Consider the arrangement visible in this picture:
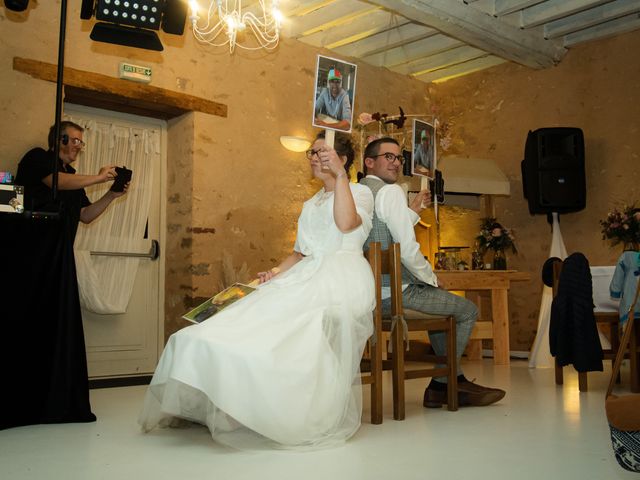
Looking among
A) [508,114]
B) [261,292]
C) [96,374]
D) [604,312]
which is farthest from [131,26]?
[508,114]

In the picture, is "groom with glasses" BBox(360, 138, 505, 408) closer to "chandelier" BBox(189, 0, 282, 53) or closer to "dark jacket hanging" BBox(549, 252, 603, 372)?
"dark jacket hanging" BBox(549, 252, 603, 372)

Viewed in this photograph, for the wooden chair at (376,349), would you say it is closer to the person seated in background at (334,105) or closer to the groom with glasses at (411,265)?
the groom with glasses at (411,265)

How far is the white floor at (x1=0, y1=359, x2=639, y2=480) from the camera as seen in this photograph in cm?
228

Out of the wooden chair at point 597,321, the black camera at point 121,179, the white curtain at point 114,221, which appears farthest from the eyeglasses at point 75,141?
the wooden chair at point 597,321

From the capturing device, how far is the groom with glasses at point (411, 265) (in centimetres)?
347

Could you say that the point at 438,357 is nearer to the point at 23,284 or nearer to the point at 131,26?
the point at 23,284

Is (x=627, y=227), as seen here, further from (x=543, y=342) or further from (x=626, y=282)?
(x=626, y=282)

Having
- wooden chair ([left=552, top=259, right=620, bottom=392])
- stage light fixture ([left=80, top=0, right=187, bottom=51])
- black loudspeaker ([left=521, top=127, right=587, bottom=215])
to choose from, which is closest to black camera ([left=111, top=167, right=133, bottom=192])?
stage light fixture ([left=80, top=0, right=187, bottom=51])

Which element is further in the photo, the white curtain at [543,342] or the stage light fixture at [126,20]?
the white curtain at [543,342]

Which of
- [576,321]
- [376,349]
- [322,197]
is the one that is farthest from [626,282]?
[322,197]

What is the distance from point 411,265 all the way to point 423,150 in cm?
75

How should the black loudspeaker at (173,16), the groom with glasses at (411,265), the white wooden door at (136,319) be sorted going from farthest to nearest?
the white wooden door at (136,319)
the black loudspeaker at (173,16)
the groom with glasses at (411,265)

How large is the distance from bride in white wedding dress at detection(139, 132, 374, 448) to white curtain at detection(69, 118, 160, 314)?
8.50 ft

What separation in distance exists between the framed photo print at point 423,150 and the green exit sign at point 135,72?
270cm
